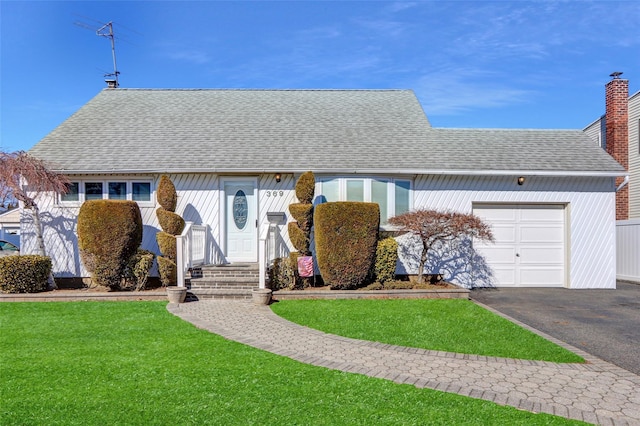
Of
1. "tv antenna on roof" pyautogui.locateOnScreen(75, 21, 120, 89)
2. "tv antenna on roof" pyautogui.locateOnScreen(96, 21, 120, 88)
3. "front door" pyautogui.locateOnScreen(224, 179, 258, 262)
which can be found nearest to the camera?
"front door" pyautogui.locateOnScreen(224, 179, 258, 262)

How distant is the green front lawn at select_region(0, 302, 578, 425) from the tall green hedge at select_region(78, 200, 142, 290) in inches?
A: 145

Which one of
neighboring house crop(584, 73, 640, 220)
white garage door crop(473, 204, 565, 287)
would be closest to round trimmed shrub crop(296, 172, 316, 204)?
white garage door crop(473, 204, 565, 287)

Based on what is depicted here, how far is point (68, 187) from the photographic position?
1155cm

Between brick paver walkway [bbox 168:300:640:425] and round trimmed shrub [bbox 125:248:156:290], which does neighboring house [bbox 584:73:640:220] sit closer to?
brick paver walkway [bbox 168:300:640:425]

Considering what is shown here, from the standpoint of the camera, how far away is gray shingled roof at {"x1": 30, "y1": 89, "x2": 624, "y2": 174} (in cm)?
1159

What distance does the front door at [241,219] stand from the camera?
1184 cm

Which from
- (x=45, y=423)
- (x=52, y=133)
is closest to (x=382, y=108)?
(x=52, y=133)

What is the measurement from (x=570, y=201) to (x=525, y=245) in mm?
1753

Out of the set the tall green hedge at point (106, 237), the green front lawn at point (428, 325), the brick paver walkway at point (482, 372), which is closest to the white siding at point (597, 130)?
the green front lawn at point (428, 325)

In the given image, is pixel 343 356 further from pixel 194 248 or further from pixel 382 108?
pixel 382 108

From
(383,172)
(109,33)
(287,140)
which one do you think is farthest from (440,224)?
(109,33)

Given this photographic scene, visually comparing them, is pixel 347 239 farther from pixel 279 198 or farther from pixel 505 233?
pixel 505 233

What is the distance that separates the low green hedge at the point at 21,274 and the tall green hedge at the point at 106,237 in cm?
118

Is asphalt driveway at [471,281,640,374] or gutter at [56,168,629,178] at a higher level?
gutter at [56,168,629,178]
